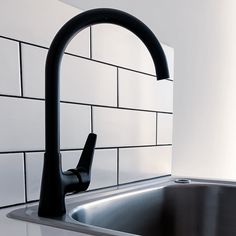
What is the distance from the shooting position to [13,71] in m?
0.53

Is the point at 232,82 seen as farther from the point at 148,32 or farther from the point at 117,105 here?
the point at 148,32

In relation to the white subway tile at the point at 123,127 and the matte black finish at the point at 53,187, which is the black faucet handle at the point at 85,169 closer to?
the matte black finish at the point at 53,187

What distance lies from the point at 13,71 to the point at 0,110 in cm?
8

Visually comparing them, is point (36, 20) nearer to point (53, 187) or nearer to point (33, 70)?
point (33, 70)

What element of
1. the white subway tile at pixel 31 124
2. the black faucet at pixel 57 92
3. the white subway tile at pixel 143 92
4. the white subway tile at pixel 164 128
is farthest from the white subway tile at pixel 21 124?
the white subway tile at pixel 164 128

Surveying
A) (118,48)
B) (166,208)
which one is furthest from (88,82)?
(166,208)

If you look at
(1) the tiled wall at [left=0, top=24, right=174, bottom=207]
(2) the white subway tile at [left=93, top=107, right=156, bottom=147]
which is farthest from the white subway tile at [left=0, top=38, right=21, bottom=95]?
(2) the white subway tile at [left=93, top=107, right=156, bottom=147]

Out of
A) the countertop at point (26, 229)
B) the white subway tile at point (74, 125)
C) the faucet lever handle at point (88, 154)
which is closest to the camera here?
the countertop at point (26, 229)

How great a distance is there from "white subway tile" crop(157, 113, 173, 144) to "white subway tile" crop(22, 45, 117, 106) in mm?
219

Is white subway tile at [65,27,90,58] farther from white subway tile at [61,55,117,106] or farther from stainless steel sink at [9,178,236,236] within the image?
stainless steel sink at [9,178,236,236]

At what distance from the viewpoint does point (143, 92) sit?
0.83m

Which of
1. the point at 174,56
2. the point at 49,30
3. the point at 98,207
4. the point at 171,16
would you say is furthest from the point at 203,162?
the point at 49,30

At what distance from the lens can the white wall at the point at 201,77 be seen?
3.24 feet

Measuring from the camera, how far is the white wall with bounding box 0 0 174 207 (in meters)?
0.52
